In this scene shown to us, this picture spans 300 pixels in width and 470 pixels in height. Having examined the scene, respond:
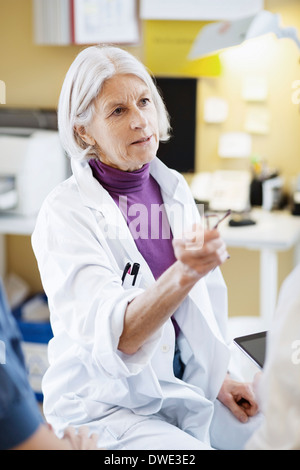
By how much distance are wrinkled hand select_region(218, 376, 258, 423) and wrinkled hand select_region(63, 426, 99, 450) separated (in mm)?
307

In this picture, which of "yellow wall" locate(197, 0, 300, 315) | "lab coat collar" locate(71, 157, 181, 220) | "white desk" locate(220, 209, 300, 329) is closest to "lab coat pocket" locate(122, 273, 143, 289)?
"lab coat collar" locate(71, 157, 181, 220)

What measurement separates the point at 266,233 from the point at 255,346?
1041 mm

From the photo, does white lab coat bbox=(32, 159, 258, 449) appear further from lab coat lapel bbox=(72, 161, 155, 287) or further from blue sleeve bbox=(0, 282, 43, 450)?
blue sleeve bbox=(0, 282, 43, 450)

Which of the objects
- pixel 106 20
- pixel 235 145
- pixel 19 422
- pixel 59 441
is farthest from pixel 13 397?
pixel 106 20

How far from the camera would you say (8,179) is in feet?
7.14

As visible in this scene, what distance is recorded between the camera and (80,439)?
938mm

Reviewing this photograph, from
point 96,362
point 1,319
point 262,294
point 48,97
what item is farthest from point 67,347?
point 48,97

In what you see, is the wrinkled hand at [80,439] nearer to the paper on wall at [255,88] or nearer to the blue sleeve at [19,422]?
the blue sleeve at [19,422]

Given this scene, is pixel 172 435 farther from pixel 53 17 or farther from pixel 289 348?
pixel 53 17

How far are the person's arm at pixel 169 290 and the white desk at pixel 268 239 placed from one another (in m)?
1.06

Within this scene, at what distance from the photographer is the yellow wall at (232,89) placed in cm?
215

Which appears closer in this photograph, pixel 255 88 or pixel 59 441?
pixel 59 441

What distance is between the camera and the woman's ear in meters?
1.10

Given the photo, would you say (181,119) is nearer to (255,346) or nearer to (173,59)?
(173,59)
